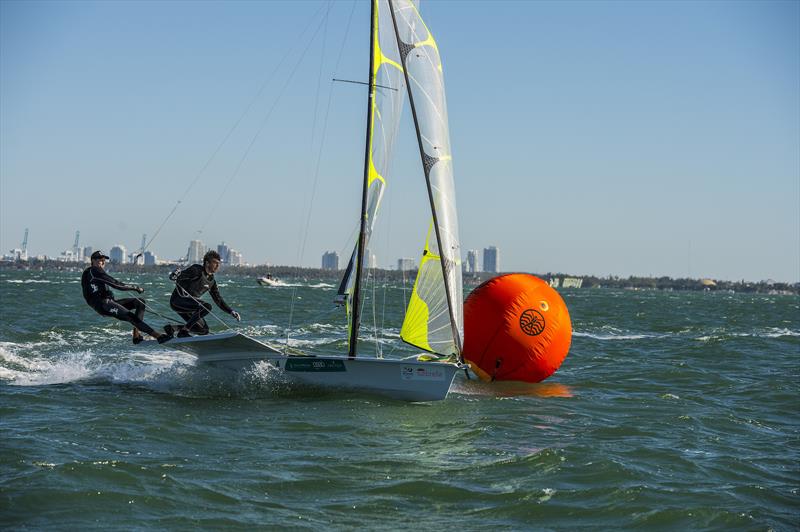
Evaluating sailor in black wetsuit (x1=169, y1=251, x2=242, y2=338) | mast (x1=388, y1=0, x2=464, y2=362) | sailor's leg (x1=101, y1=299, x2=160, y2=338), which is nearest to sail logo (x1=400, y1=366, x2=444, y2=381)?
mast (x1=388, y1=0, x2=464, y2=362)

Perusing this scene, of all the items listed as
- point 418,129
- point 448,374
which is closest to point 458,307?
point 448,374

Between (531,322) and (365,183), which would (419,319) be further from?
(365,183)

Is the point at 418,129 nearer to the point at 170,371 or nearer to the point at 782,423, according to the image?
the point at 170,371

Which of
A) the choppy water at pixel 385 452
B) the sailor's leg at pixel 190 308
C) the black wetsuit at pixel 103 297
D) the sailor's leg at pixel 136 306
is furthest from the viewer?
the sailor's leg at pixel 190 308

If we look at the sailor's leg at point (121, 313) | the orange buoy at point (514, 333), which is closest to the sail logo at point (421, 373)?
the orange buoy at point (514, 333)

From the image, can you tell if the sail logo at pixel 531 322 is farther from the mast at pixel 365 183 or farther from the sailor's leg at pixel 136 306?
the sailor's leg at pixel 136 306

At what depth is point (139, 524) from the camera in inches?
299

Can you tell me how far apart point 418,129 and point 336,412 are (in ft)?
14.6

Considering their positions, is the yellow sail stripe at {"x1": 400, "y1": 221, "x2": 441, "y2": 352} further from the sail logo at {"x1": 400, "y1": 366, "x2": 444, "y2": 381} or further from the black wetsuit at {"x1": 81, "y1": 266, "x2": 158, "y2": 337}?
the black wetsuit at {"x1": 81, "y1": 266, "x2": 158, "y2": 337}

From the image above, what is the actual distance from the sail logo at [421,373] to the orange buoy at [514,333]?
2106 mm

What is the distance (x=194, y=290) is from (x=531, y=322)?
216 inches

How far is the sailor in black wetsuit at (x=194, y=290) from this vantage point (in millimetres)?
14164

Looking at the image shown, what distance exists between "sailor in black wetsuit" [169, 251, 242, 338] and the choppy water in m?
0.84

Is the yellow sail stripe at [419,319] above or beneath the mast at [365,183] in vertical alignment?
beneath
